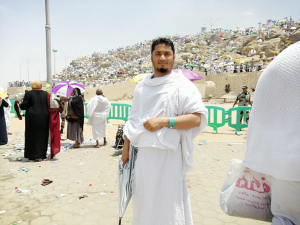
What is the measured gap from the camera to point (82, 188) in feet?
10.9

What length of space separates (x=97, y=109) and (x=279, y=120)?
5.37 m

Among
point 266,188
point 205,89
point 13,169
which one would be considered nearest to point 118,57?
point 205,89

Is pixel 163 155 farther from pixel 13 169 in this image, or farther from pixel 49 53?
pixel 49 53

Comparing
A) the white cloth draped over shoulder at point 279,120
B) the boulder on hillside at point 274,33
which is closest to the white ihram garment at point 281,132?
the white cloth draped over shoulder at point 279,120

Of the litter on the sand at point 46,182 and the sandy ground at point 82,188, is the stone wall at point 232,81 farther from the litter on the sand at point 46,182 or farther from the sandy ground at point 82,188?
the litter on the sand at point 46,182

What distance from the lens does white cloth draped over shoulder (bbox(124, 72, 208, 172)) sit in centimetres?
156

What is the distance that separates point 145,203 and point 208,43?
51535 mm

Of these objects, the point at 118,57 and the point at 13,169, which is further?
the point at 118,57

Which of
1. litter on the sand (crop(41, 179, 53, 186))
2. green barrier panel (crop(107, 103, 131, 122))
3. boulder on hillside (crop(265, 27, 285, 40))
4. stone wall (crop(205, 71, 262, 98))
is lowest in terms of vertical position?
litter on the sand (crop(41, 179, 53, 186))

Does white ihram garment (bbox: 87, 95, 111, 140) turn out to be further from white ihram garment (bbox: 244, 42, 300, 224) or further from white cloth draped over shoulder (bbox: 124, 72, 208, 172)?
white ihram garment (bbox: 244, 42, 300, 224)

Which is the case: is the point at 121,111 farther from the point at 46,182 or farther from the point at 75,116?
the point at 46,182

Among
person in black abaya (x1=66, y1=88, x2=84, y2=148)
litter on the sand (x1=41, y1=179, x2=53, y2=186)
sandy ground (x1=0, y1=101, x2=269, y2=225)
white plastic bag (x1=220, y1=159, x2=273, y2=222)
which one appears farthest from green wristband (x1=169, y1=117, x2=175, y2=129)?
person in black abaya (x1=66, y1=88, x2=84, y2=148)

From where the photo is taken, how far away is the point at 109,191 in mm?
3197

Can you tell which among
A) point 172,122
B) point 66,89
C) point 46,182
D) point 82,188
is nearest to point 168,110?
point 172,122
